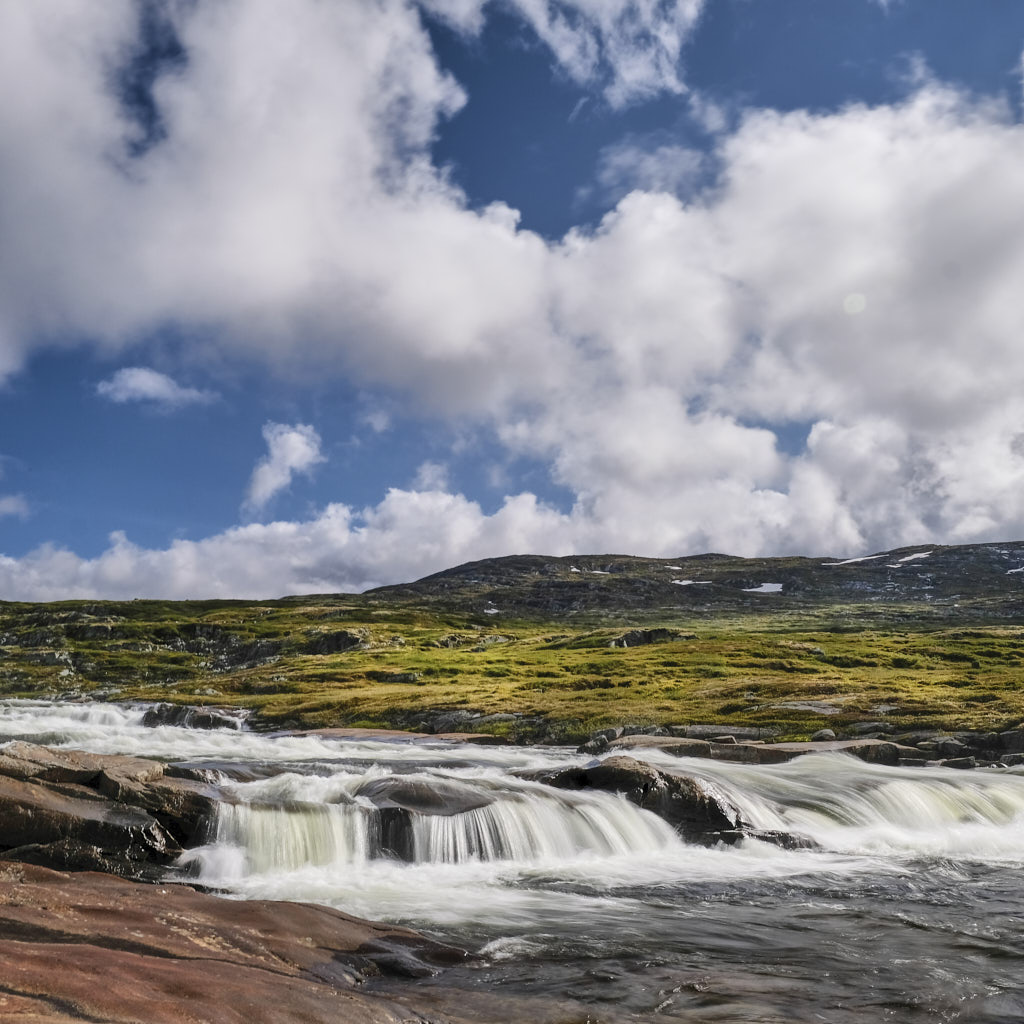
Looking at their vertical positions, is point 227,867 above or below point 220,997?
below

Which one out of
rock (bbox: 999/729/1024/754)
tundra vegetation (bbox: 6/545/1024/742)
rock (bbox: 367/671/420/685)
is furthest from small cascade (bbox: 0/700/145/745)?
rock (bbox: 999/729/1024/754)

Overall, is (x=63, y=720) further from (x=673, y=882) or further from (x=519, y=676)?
(x=673, y=882)

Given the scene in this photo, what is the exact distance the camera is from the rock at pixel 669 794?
26359 millimetres

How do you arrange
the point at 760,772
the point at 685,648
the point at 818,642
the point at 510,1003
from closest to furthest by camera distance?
1. the point at 510,1003
2. the point at 760,772
3. the point at 685,648
4. the point at 818,642

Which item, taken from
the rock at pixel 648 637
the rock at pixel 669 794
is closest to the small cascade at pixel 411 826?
the rock at pixel 669 794

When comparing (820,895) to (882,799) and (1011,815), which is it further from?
(1011,815)

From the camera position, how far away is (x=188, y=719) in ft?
234

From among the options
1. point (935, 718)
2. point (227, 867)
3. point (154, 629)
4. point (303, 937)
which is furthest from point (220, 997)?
point (154, 629)

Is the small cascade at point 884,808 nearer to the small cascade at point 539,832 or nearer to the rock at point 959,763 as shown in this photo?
the small cascade at point 539,832

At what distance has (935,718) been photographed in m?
54.4

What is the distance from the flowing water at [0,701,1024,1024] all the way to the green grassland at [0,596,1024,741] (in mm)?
26596

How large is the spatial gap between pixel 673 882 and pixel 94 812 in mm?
14907

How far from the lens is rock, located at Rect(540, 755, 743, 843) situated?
86.5ft

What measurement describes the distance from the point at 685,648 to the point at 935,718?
60.4m
